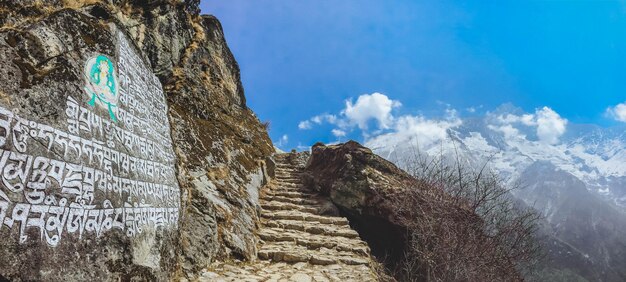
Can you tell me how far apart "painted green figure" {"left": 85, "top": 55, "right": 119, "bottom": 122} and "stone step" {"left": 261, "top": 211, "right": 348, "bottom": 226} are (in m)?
5.62

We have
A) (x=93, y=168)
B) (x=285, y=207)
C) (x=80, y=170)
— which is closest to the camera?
(x=80, y=170)

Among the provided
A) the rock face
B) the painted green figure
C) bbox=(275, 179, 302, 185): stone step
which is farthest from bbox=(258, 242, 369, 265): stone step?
bbox=(275, 179, 302, 185): stone step

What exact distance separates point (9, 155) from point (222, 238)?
4.06 m

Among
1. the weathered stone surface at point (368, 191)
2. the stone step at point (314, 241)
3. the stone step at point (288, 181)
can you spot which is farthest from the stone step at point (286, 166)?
the stone step at point (314, 241)

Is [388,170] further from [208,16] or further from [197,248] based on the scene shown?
[208,16]

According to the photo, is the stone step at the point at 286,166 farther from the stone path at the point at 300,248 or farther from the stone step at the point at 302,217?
the stone step at the point at 302,217

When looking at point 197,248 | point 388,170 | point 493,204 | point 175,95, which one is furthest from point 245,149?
point 493,204

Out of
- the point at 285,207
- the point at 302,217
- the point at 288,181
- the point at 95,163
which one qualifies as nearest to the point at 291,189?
the point at 288,181

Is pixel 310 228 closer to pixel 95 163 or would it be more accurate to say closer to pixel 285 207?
pixel 285 207

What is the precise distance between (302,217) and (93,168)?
6499mm

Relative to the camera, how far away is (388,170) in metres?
11.2

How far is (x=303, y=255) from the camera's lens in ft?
23.5

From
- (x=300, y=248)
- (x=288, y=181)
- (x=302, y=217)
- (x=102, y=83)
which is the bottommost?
(x=300, y=248)

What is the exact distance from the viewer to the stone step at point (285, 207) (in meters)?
9.91
